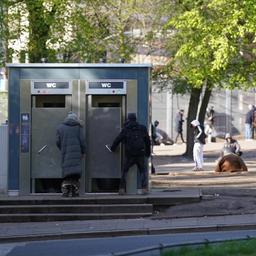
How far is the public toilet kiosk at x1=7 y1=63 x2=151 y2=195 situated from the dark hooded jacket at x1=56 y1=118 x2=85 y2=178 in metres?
0.60

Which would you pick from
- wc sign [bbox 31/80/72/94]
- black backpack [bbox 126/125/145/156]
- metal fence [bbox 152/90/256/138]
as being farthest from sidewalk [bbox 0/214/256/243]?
metal fence [bbox 152/90/256/138]

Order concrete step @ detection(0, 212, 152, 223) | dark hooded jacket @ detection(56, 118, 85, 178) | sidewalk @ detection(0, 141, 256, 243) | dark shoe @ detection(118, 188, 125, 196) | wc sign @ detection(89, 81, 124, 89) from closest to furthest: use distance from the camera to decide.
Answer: sidewalk @ detection(0, 141, 256, 243) → concrete step @ detection(0, 212, 152, 223) → dark hooded jacket @ detection(56, 118, 85, 178) → dark shoe @ detection(118, 188, 125, 196) → wc sign @ detection(89, 81, 124, 89)

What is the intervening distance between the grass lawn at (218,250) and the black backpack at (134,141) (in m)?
6.51

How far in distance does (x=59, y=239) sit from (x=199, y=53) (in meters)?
14.1

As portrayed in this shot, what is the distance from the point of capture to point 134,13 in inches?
1265

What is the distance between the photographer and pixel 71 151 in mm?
17547

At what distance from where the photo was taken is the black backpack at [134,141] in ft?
58.3

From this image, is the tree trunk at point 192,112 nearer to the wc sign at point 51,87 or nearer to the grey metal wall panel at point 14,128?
the wc sign at point 51,87

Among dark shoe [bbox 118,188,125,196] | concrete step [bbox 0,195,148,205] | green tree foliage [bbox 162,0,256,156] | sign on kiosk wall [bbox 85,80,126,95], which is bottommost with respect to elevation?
concrete step [bbox 0,195,148,205]

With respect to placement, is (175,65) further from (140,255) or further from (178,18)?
(140,255)

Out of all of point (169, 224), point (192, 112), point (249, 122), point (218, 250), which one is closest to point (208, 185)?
point (169, 224)

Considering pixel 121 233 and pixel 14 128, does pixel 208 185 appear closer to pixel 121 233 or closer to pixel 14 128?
pixel 14 128

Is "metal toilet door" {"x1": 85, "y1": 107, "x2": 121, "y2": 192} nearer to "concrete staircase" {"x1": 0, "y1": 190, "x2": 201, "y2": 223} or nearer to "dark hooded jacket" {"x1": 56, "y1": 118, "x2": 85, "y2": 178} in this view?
"dark hooded jacket" {"x1": 56, "y1": 118, "x2": 85, "y2": 178}

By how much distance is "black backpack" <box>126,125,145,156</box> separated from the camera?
58.3ft
